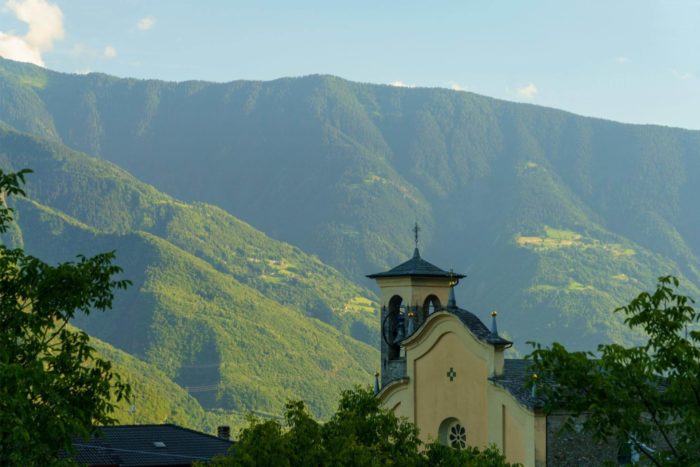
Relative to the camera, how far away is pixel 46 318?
80.0 feet

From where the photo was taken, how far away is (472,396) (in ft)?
159

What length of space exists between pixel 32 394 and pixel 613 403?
962 cm

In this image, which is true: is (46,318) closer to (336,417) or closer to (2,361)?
(2,361)

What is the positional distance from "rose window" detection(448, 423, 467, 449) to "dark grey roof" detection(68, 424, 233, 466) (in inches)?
769

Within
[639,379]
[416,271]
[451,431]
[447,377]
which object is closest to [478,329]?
[447,377]

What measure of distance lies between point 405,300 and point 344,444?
73.9ft

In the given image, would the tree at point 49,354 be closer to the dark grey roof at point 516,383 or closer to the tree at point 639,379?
the tree at point 639,379

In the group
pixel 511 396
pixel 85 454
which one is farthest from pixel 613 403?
pixel 85 454

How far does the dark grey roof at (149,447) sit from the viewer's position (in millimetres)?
64562

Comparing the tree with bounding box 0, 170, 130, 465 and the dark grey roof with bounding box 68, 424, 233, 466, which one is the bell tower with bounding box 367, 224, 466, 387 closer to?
the dark grey roof with bounding box 68, 424, 233, 466

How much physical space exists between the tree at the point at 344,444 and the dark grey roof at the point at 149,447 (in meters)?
26.4

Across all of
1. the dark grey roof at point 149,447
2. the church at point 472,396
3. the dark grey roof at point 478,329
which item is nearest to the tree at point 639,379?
the church at point 472,396

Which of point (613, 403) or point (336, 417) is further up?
point (336, 417)

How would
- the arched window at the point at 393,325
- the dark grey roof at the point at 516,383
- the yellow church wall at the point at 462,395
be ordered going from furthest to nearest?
the arched window at the point at 393,325, the yellow church wall at the point at 462,395, the dark grey roof at the point at 516,383
